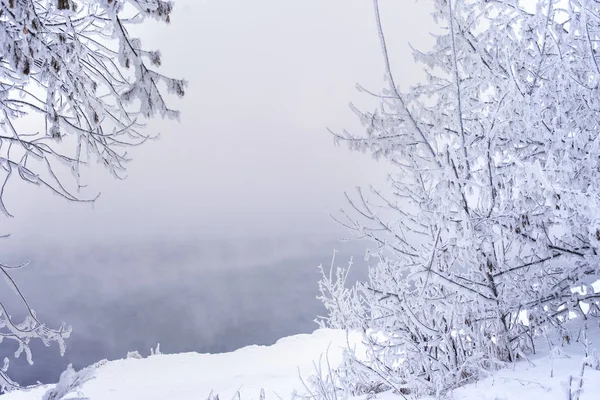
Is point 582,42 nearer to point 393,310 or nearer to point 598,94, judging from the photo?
point 598,94

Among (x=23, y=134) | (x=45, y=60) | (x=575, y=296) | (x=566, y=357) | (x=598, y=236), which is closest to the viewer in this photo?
(x=598, y=236)

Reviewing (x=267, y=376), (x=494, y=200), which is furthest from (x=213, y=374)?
(x=494, y=200)

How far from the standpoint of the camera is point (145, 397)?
9141 mm

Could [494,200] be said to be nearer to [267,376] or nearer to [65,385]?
[65,385]

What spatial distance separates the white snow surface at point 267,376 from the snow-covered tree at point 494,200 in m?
0.18

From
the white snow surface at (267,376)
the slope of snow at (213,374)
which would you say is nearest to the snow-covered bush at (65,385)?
the white snow surface at (267,376)

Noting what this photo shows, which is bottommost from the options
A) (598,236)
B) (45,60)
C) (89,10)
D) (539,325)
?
(539,325)

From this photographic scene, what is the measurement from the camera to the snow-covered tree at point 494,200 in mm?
2580

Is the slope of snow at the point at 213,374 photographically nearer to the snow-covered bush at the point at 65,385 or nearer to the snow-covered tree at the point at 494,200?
the snow-covered tree at the point at 494,200

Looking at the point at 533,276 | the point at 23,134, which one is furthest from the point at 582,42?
the point at 23,134

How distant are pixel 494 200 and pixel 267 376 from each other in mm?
8938

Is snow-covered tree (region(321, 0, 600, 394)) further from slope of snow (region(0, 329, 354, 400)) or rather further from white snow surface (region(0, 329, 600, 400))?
slope of snow (region(0, 329, 354, 400))

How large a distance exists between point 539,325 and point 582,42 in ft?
7.55

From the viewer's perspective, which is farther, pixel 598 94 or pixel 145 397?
pixel 145 397
